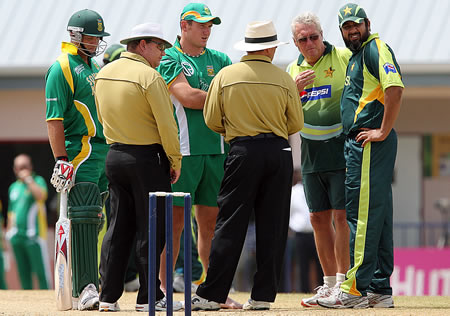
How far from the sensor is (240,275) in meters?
14.2

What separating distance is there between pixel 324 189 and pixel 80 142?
2039 mm

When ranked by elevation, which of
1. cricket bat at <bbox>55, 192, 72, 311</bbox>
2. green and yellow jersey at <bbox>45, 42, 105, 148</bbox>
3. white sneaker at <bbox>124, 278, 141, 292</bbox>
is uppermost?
green and yellow jersey at <bbox>45, 42, 105, 148</bbox>

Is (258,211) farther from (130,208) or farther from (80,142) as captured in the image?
(80,142)

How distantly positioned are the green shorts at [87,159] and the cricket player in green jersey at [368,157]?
1.94 meters

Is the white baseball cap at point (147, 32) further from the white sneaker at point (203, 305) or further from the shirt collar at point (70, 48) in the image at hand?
the white sneaker at point (203, 305)

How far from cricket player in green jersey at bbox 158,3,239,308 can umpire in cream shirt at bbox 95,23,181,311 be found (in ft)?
2.03

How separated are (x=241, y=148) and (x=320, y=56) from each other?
1377 mm

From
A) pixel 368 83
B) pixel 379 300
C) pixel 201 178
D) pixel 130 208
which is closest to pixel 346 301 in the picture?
pixel 379 300

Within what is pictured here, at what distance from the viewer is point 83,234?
7.03m

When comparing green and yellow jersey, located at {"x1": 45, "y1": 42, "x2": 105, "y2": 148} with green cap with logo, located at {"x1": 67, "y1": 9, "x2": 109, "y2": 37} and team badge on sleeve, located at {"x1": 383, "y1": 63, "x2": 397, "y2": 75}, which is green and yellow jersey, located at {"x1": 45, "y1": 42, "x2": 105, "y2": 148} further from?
team badge on sleeve, located at {"x1": 383, "y1": 63, "x2": 397, "y2": 75}

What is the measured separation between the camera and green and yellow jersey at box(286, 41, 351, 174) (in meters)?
7.51

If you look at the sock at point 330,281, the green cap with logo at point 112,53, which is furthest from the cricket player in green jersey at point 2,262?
the sock at point 330,281

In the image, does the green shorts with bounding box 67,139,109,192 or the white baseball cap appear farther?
the green shorts with bounding box 67,139,109,192

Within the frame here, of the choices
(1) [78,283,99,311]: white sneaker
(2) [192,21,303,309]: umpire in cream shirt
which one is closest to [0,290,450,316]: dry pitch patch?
(1) [78,283,99,311]: white sneaker
